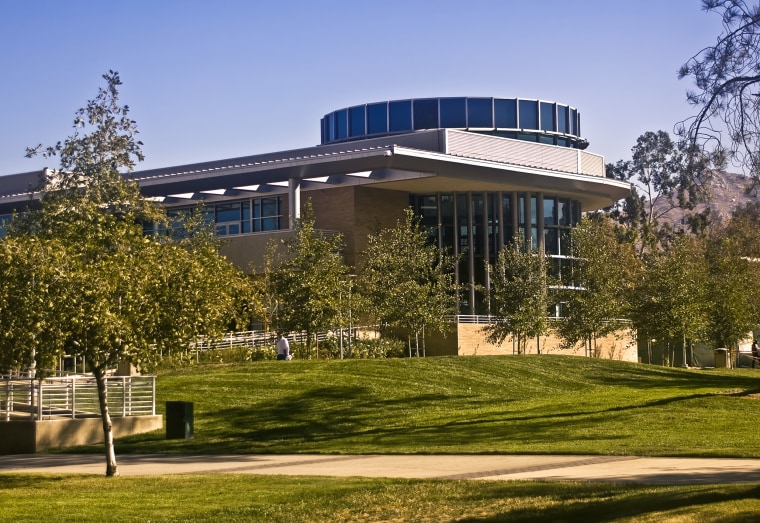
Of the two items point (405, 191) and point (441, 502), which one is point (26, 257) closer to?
point (441, 502)

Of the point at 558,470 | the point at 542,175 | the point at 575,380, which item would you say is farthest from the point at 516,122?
the point at 558,470

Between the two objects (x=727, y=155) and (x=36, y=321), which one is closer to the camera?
(x=36, y=321)

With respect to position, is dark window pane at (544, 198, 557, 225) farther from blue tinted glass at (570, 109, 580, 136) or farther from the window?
blue tinted glass at (570, 109, 580, 136)

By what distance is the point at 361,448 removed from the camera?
900 inches

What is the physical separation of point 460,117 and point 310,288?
30.6 meters

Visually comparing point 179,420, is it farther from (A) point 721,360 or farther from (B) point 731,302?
(A) point 721,360

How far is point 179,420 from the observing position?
2545cm

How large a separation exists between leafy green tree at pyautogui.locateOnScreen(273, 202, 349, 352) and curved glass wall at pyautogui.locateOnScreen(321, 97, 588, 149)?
2729cm

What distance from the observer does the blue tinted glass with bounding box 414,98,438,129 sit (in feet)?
226

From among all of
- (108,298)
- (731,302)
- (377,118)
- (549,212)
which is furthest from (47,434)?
(377,118)

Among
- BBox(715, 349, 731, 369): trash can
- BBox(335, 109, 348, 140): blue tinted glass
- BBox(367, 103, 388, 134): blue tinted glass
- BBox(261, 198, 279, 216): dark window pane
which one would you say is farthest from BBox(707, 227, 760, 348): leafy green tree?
BBox(335, 109, 348, 140): blue tinted glass

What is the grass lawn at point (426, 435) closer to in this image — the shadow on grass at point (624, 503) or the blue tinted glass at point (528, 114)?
the shadow on grass at point (624, 503)

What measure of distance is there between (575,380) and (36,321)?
68.5 ft

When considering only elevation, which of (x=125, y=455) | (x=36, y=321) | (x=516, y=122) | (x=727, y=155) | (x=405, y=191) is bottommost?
(x=125, y=455)
